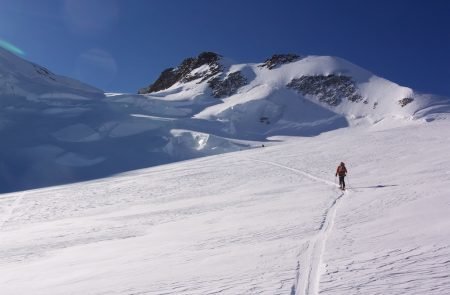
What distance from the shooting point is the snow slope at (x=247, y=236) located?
7270 millimetres

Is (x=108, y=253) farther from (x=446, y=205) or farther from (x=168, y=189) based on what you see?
(x=168, y=189)

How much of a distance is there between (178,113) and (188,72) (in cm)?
4454

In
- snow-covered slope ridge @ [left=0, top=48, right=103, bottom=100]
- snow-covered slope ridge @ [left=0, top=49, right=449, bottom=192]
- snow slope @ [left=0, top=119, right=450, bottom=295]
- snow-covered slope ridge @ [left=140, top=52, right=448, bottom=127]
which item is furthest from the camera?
snow-covered slope ridge @ [left=140, top=52, right=448, bottom=127]

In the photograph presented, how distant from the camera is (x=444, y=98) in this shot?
6669cm

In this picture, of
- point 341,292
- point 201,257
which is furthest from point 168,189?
point 341,292

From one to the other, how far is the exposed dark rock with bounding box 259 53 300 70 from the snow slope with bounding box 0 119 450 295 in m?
72.3

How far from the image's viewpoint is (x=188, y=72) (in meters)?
113

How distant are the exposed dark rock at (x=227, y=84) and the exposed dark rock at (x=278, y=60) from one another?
7.61 m

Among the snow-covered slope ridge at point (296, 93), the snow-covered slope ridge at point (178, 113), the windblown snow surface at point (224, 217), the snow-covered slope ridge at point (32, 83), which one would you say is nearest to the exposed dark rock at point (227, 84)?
the snow-covered slope ridge at point (296, 93)

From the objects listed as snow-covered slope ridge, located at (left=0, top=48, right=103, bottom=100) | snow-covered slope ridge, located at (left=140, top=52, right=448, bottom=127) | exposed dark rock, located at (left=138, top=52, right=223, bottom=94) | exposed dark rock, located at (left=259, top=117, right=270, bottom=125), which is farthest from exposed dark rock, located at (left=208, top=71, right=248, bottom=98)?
snow-covered slope ridge, located at (left=0, top=48, right=103, bottom=100)

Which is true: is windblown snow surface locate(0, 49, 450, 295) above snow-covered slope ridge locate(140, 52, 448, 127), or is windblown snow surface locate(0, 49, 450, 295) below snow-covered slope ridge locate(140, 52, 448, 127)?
below

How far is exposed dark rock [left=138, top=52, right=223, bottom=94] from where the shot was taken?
327 ft

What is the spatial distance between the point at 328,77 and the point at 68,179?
190ft

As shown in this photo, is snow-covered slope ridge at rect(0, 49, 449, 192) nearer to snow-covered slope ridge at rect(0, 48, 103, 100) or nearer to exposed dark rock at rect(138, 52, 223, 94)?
snow-covered slope ridge at rect(0, 48, 103, 100)
